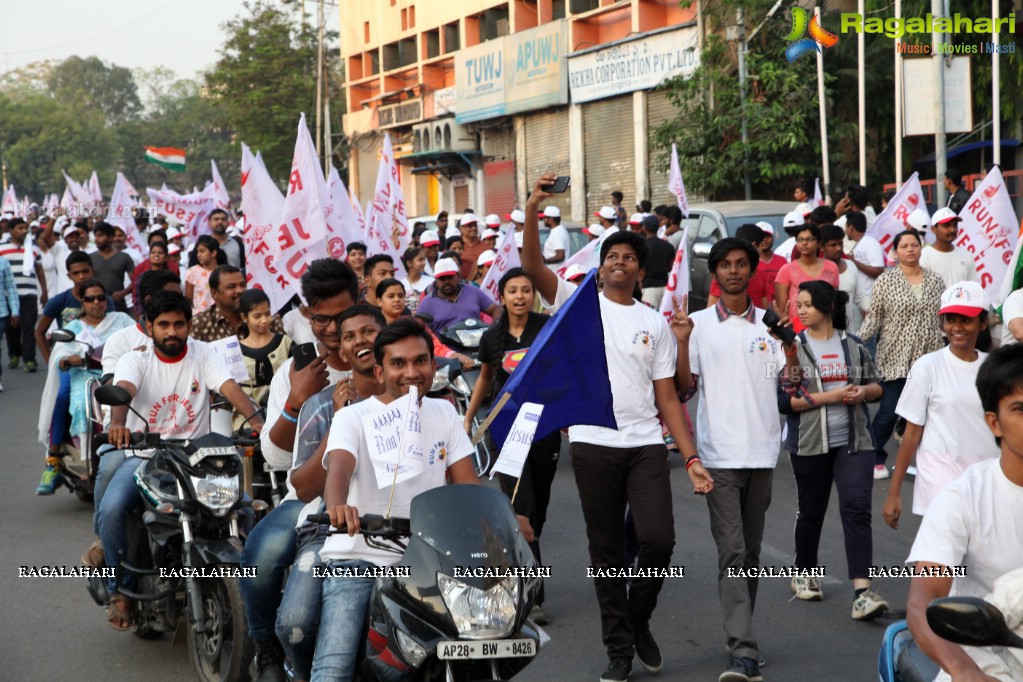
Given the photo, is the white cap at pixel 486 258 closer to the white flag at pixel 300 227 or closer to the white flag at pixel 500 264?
the white flag at pixel 500 264

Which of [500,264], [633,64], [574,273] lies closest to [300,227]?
[500,264]

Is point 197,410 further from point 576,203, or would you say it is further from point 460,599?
point 576,203

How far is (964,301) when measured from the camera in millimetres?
5938

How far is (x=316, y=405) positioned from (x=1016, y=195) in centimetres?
1493

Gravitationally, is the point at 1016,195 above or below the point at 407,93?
below

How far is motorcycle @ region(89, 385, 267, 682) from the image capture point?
5.26m

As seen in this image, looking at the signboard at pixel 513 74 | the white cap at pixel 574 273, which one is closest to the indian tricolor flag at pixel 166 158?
the signboard at pixel 513 74

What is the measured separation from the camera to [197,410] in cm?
625

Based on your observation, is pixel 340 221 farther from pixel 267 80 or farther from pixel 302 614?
pixel 267 80

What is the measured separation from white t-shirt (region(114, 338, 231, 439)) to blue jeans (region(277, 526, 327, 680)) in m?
2.09

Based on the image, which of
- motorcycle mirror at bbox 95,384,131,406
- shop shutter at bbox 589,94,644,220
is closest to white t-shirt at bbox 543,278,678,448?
motorcycle mirror at bbox 95,384,131,406

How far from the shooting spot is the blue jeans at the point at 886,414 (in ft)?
31.2

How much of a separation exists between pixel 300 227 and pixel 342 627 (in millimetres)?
7478

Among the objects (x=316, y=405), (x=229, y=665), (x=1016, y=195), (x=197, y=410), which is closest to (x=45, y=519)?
(x=197, y=410)
